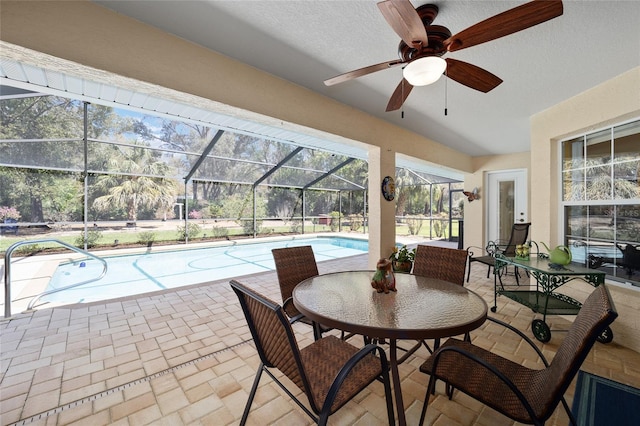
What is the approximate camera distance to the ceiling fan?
1.28 m

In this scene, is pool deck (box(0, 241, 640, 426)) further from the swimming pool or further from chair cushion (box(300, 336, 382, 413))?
the swimming pool

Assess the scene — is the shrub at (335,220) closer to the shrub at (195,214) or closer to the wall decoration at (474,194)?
the shrub at (195,214)

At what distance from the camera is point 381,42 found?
7.03 ft

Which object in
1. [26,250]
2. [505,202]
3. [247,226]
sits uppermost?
[505,202]

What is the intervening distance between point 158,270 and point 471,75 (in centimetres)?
650

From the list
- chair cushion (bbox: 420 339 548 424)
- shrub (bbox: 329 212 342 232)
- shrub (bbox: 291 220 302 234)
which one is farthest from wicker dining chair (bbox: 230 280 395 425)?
→ shrub (bbox: 329 212 342 232)

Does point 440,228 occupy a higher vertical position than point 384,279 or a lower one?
lower

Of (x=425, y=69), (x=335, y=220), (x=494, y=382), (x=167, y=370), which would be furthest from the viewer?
(x=335, y=220)

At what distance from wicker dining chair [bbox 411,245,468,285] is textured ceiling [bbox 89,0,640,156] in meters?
1.79

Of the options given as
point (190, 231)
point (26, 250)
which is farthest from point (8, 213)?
point (190, 231)

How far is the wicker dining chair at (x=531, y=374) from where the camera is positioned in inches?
38.1

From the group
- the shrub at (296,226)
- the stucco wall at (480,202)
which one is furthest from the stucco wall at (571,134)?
the shrub at (296,226)

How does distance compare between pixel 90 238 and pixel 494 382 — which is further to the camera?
pixel 90 238

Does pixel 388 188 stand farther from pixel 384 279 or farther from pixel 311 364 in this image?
pixel 311 364
